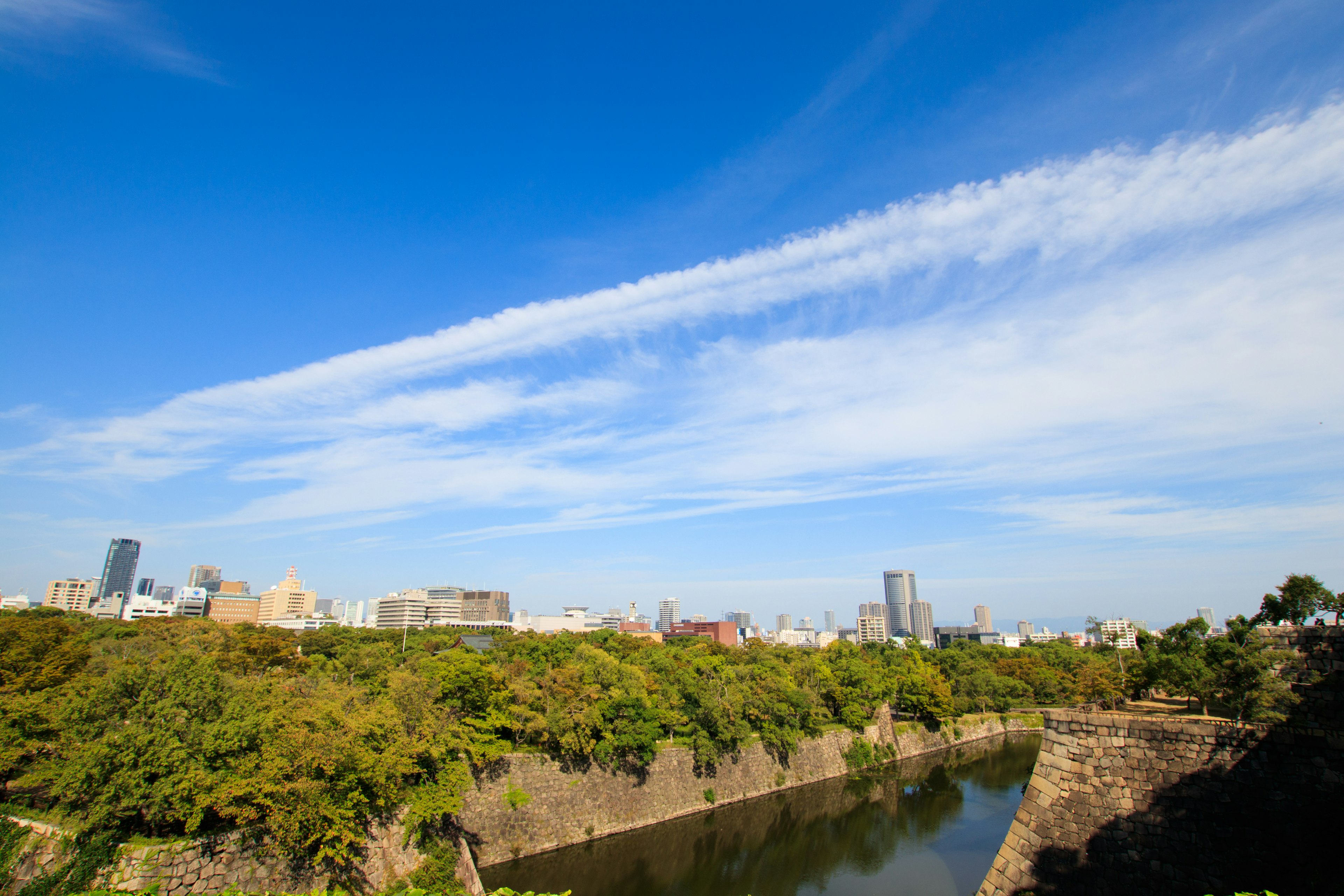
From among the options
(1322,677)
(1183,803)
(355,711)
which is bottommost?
(355,711)

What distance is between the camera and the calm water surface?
80.5 ft

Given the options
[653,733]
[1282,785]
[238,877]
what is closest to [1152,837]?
[1282,785]

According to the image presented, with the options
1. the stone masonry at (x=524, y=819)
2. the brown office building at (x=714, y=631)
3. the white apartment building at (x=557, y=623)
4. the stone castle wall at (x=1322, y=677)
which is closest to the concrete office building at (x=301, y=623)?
the white apartment building at (x=557, y=623)

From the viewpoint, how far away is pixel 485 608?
174 meters

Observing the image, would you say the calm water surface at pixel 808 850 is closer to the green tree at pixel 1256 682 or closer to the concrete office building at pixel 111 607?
the green tree at pixel 1256 682

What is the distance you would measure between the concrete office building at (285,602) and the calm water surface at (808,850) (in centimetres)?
15697

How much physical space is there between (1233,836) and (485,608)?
18163 cm

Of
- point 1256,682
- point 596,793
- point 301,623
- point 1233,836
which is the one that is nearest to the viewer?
point 1233,836

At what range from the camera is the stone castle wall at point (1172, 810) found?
861 cm

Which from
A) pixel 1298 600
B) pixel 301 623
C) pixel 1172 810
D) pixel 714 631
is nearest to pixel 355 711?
pixel 1172 810

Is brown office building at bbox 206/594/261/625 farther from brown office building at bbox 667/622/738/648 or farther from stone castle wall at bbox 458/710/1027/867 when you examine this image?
stone castle wall at bbox 458/710/1027/867

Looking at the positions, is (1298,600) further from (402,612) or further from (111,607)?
(111,607)

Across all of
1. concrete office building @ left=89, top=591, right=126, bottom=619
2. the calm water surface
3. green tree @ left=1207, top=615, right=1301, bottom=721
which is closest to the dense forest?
green tree @ left=1207, top=615, right=1301, bottom=721

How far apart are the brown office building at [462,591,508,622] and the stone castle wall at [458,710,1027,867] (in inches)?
5858
